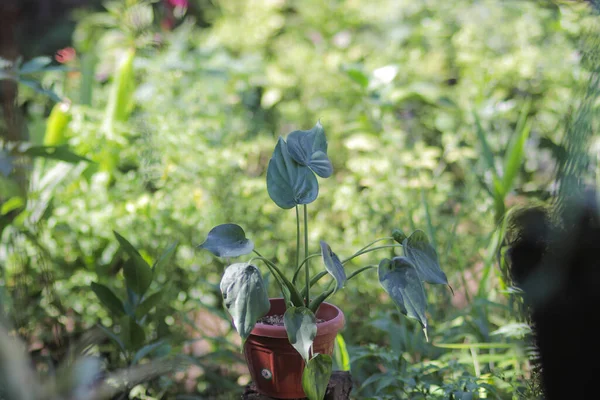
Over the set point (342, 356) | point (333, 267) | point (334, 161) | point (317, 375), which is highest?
point (334, 161)

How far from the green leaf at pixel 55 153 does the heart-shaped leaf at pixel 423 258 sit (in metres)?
1.08

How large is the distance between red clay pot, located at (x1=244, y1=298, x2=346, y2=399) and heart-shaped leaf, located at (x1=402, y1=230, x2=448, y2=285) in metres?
0.23

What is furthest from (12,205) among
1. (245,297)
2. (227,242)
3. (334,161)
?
(334,161)

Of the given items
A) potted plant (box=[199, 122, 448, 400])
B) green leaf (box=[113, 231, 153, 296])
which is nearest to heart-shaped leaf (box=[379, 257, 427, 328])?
potted plant (box=[199, 122, 448, 400])

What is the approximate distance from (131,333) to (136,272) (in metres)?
0.18

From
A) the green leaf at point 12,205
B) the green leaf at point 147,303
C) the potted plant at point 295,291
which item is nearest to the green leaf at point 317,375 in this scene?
the potted plant at point 295,291

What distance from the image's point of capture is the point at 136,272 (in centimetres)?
167

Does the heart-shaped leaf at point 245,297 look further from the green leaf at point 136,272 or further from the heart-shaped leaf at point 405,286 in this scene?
the green leaf at point 136,272

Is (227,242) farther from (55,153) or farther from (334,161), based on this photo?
(334,161)

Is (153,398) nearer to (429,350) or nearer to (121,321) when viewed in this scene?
(121,321)

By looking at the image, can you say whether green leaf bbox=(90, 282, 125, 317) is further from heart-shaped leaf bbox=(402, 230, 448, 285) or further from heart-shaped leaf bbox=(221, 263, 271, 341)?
heart-shaped leaf bbox=(402, 230, 448, 285)

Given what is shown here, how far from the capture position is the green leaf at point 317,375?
1.18 metres

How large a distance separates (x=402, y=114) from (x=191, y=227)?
163 centimetres

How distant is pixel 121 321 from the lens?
168 cm
